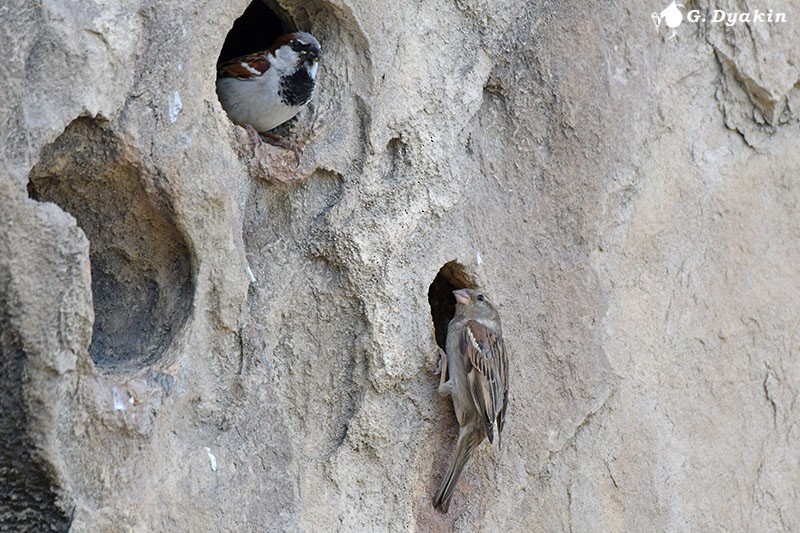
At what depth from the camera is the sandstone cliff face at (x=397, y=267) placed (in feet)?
6.98

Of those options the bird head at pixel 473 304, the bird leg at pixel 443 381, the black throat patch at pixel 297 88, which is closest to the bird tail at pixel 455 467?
the bird leg at pixel 443 381

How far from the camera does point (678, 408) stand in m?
3.41

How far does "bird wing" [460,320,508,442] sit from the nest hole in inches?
31.9

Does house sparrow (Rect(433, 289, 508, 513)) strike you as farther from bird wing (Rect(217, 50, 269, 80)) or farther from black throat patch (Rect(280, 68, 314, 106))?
bird wing (Rect(217, 50, 269, 80))

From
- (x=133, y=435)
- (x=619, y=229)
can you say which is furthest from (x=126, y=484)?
(x=619, y=229)

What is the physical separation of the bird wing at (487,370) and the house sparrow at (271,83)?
70cm

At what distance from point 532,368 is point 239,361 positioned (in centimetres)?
87

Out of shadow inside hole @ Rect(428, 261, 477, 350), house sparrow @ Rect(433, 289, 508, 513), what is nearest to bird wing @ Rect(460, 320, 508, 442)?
house sparrow @ Rect(433, 289, 508, 513)

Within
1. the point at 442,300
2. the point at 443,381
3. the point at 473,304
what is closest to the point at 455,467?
the point at 443,381

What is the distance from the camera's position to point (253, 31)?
3533 millimetres

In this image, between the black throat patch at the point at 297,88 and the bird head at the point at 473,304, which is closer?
the black throat patch at the point at 297,88

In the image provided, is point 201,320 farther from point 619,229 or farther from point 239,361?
point 619,229

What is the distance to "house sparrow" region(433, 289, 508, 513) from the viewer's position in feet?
9.56

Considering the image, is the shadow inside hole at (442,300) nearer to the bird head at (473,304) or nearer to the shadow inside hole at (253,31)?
the bird head at (473,304)
